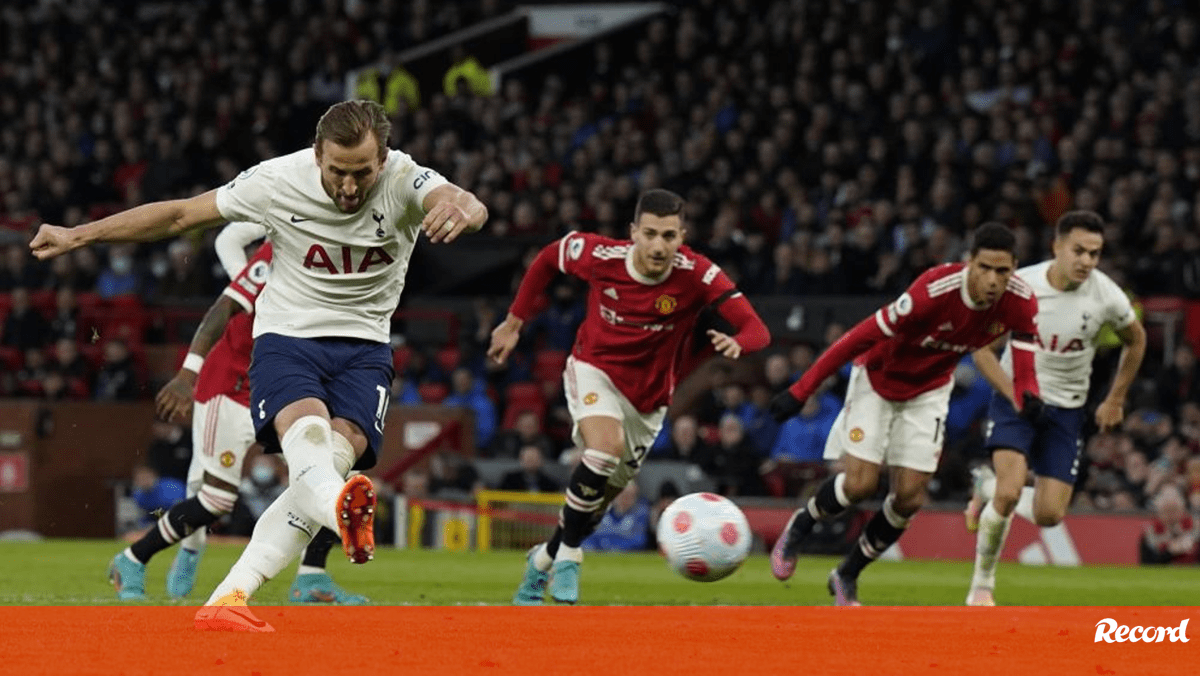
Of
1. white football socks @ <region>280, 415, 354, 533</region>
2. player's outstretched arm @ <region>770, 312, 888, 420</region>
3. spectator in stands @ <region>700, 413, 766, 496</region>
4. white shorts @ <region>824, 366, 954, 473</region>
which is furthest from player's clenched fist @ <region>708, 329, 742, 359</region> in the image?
spectator in stands @ <region>700, 413, 766, 496</region>

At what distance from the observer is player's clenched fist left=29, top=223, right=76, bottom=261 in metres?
6.94

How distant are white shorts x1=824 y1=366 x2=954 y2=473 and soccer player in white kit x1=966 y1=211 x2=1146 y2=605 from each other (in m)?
0.50

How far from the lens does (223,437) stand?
418 inches

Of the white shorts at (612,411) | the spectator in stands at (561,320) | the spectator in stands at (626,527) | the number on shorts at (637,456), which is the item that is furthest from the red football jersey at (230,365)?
the spectator in stands at (561,320)

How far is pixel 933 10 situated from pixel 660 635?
17.8 meters

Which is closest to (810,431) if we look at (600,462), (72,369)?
(600,462)

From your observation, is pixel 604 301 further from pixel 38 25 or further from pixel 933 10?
pixel 38 25

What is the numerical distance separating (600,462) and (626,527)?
311 inches

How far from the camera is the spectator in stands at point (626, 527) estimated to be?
1805 cm

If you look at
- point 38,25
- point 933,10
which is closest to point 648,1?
point 933,10

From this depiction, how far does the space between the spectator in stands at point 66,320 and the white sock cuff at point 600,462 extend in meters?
12.8

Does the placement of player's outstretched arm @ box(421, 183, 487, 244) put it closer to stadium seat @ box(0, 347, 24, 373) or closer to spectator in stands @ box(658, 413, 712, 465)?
spectator in stands @ box(658, 413, 712, 465)

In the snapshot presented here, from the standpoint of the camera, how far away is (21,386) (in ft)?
69.7

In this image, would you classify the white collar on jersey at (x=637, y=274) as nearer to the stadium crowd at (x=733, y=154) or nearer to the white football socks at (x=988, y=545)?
the white football socks at (x=988, y=545)
